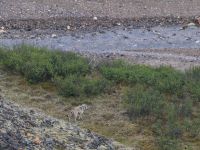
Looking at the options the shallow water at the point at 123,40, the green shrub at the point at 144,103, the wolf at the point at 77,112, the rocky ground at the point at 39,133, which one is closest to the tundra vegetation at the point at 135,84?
the green shrub at the point at 144,103

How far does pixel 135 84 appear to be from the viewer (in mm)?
11844

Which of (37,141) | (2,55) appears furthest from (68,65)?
(37,141)

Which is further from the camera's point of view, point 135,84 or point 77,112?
point 135,84

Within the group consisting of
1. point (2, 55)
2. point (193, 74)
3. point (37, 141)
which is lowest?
point (193, 74)

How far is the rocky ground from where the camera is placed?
823cm

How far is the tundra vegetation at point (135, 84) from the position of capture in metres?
9.68

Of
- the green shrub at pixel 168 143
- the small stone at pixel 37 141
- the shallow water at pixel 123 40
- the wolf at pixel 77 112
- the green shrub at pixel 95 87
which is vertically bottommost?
the shallow water at pixel 123 40

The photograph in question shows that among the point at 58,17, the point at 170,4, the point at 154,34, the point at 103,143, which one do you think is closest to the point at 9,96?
the point at 103,143

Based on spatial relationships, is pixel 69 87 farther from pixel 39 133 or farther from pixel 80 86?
pixel 39 133

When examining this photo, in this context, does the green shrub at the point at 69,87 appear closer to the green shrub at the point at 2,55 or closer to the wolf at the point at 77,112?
the wolf at the point at 77,112

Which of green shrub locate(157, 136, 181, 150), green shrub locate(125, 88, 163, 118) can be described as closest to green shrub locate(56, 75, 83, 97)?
green shrub locate(125, 88, 163, 118)

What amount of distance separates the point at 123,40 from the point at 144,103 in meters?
11.1

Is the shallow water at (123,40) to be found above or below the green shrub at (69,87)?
below

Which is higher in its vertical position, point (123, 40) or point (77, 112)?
point (77, 112)
